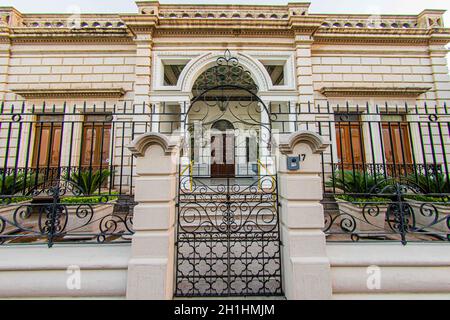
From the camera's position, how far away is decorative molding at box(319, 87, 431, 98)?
24.9ft

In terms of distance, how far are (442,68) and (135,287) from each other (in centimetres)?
1209

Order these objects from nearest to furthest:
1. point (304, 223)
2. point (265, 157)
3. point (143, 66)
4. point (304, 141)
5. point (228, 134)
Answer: point (304, 223), point (304, 141), point (265, 157), point (143, 66), point (228, 134)

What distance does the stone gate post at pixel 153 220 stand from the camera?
7.29 ft

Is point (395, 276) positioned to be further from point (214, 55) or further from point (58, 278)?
point (214, 55)

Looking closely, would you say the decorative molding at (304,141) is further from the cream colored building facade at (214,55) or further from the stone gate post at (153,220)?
the cream colored building facade at (214,55)

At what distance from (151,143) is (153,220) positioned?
893 millimetres

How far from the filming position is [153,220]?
2.34 metres

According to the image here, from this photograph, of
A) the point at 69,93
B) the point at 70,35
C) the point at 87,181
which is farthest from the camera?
the point at 70,35

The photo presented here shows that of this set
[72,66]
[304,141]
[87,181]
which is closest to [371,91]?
[304,141]

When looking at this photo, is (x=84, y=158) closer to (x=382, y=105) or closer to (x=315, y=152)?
(x=315, y=152)

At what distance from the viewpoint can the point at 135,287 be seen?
2213 mm

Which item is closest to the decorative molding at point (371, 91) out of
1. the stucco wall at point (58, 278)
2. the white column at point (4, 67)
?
the stucco wall at point (58, 278)

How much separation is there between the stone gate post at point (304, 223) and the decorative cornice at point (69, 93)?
733 centimetres

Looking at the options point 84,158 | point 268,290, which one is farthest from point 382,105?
point 84,158
